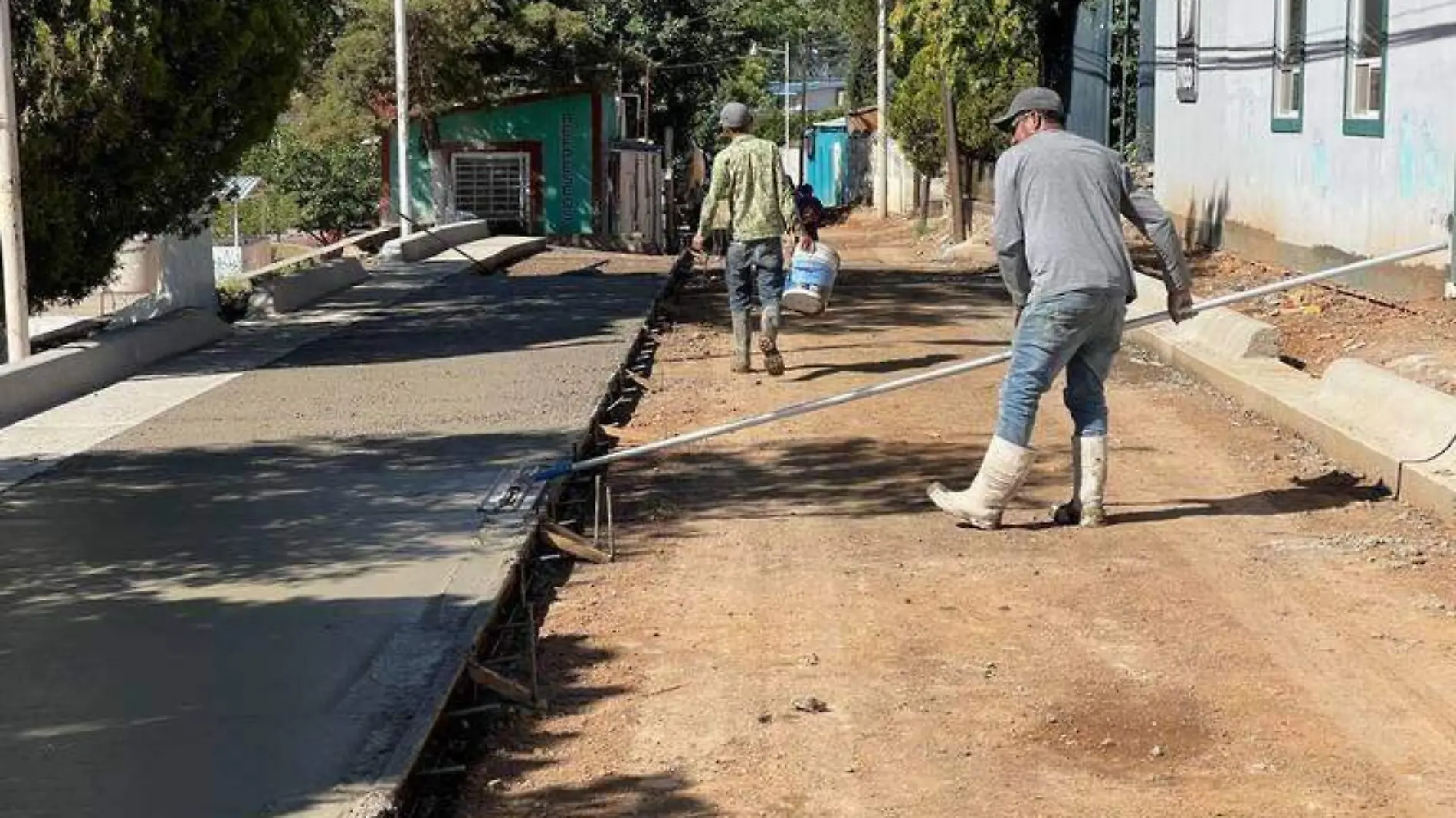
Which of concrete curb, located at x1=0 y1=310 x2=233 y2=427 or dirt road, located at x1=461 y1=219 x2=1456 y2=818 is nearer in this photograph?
dirt road, located at x1=461 y1=219 x2=1456 y2=818

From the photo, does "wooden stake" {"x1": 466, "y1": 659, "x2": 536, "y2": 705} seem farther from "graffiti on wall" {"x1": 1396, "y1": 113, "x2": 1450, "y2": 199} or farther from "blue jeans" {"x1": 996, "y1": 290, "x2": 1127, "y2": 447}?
"graffiti on wall" {"x1": 1396, "y1": 113, "x2": 1450, "y2": 199}

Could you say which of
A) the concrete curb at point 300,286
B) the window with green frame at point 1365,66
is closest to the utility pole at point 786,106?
the concrete curb at point 300,286

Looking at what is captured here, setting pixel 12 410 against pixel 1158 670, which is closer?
pixel 1158 670

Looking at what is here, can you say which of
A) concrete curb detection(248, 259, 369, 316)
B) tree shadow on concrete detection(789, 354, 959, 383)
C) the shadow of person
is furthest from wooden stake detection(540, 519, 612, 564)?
concrete curb detection(248, 259, 369, 316)

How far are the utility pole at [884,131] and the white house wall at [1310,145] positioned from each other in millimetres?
22352

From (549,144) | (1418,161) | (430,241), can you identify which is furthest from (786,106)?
(1418,161)

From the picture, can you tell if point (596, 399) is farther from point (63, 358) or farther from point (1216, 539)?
point (1216, 539)

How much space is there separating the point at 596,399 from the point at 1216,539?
15.3 ft

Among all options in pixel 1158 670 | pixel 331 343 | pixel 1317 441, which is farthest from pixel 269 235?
pixel 1158 670

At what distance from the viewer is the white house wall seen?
46.5ft

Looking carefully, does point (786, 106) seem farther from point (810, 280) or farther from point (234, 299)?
point (810, 280)

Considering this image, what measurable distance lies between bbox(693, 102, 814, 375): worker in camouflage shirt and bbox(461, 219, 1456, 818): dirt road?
2864 mm

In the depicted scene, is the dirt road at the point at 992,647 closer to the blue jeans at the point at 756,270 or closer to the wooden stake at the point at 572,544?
the wooden stake at the point at 572,544

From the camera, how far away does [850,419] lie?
1104 cm
